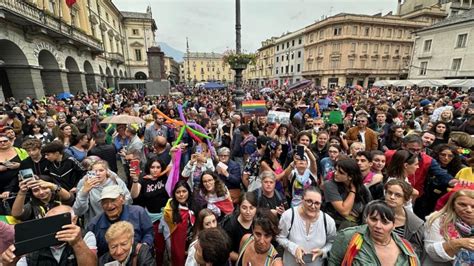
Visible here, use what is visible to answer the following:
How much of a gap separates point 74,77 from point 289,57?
47688mm

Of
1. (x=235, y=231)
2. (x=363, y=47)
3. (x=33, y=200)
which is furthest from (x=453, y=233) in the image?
(x=363, y=47)

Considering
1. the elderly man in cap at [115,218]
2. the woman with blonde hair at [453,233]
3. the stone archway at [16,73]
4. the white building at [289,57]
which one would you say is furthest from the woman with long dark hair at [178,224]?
the white building at [289,57]

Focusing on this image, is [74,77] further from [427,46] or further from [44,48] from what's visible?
[427,46]

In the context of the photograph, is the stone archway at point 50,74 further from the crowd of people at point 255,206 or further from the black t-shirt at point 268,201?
the black t-shirt at point 268,201

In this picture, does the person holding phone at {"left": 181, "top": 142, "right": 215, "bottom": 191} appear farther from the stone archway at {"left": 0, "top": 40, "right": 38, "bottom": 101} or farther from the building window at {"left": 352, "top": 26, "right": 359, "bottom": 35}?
the building window at {"left": 352, "top": 26, "right": 359, "bottom": 35}

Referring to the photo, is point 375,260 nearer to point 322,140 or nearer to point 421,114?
point 322,140

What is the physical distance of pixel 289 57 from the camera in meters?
56.9

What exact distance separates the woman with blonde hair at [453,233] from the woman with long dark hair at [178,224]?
8.61 ft

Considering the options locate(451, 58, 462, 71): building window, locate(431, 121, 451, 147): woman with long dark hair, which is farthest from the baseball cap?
locate(451, 58, 462, 71): building window

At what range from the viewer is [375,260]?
74.5 inches

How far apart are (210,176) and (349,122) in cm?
584

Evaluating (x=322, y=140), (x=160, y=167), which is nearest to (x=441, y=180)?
(x=322, y=140)

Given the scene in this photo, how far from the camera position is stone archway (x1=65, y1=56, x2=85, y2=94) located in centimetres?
2202

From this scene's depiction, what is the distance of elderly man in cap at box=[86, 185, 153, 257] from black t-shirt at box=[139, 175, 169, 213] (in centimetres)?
73
